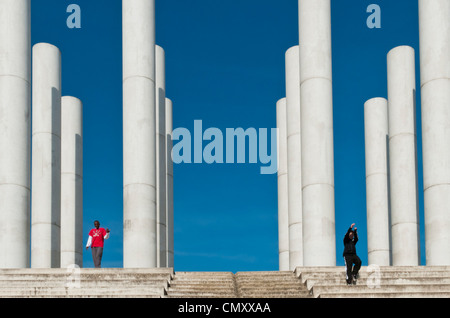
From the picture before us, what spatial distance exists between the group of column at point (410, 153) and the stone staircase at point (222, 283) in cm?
1456

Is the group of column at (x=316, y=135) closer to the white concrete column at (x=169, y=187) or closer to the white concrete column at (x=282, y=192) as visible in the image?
the white concrete column at (x=282, y=192)

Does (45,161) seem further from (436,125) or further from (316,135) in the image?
(436,125)

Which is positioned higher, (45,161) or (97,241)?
(45,161)

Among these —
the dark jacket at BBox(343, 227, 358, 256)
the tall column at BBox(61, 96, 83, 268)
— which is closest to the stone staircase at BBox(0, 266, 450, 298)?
the dark jacket at BBox(343, 227, 358, 256)

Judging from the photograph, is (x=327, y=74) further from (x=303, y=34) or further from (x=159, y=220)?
(x=159, y=220)

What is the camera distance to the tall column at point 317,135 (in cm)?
7188

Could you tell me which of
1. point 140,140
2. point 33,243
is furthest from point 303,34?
point 33,243

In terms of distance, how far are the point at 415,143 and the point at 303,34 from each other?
25.3 meters

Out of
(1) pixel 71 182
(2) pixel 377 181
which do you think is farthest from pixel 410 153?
(1) pixel 71 182

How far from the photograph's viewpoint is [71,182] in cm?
9975

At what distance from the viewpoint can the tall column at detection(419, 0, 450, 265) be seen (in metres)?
70.6

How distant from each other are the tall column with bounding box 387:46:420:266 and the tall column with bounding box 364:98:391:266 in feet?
24.5

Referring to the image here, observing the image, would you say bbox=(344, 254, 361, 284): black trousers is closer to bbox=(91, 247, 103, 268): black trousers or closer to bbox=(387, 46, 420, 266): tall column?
bbox=(91, 247, 103, 268): black trousers

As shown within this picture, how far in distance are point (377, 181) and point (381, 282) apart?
48.7 meters
